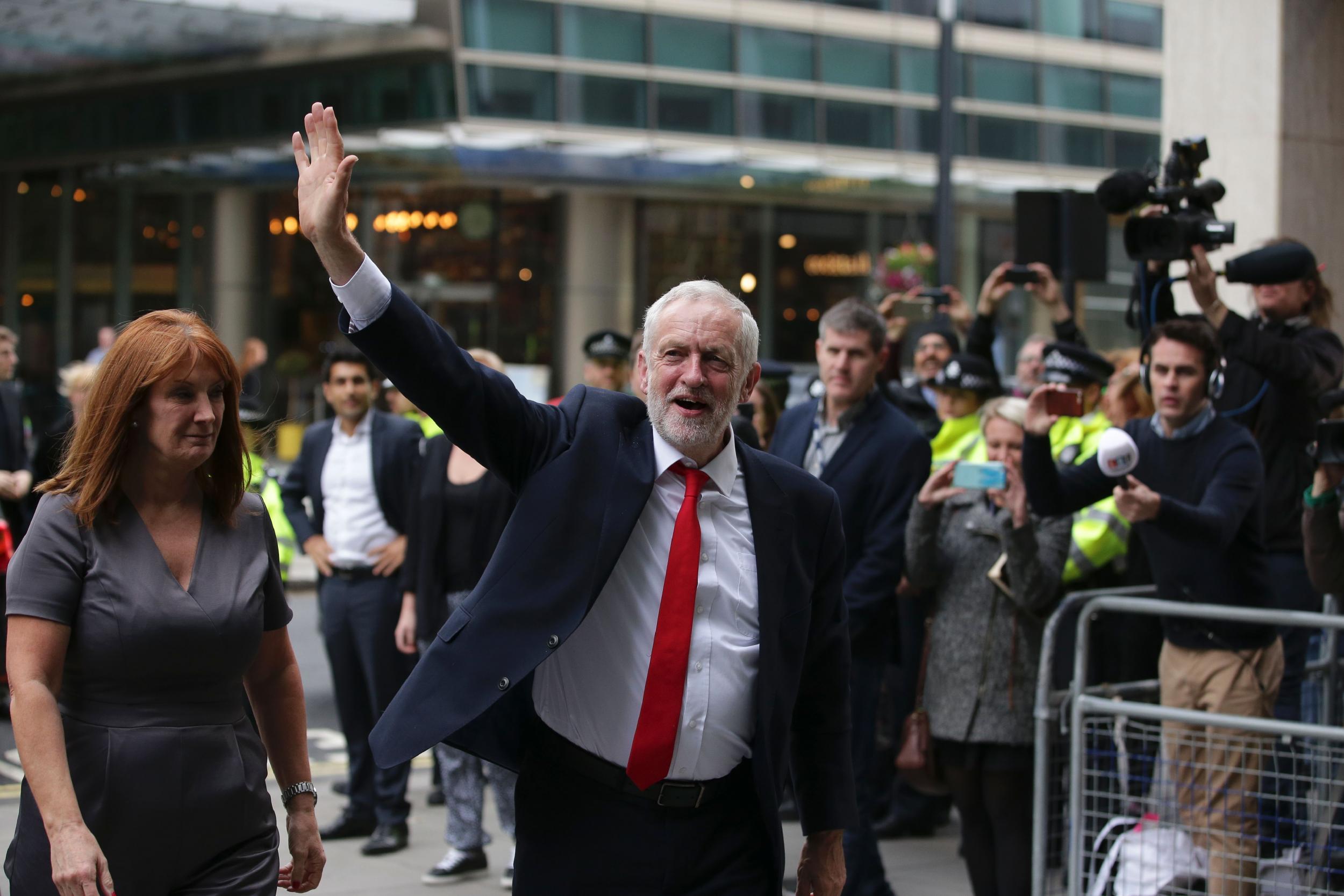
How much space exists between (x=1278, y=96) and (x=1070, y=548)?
13.2ft

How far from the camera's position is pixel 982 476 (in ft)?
18.4

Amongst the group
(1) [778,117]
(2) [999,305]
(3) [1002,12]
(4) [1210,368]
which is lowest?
(4) [1210,368]

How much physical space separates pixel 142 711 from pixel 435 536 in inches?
142

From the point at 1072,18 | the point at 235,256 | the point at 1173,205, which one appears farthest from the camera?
the point at 1072,18

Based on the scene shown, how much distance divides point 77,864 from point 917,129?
1117 inches

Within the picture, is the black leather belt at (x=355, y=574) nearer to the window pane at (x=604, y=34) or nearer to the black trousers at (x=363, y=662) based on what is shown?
the black trousers at (x=363, y=662)

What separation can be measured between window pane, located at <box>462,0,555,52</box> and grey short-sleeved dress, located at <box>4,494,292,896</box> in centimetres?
2333

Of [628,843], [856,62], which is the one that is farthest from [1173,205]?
[856,62]

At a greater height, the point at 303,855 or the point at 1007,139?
the point at 1007,139

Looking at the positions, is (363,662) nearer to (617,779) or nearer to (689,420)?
(617,779)

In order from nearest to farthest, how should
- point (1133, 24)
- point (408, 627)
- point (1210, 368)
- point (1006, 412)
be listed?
point (1210, 368)
point (1006, 412)
point (408, 627)
point (1133, 24)

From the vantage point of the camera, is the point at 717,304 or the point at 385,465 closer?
the point at 717,304

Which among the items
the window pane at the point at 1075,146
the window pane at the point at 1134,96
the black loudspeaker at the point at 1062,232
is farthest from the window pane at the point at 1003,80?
the black loudspeaker at the point at 1062,232

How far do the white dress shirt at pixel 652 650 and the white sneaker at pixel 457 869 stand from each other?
3599mm
